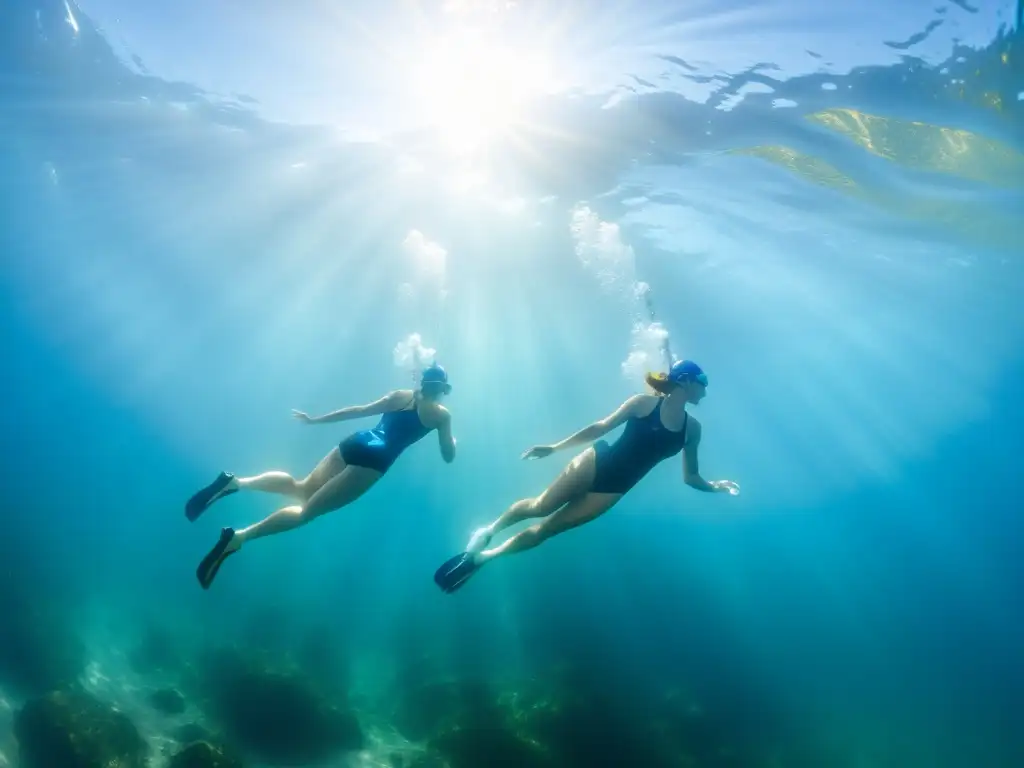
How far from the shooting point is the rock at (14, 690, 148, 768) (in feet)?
32.0

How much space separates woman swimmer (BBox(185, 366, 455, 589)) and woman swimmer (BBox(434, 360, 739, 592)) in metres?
1.41

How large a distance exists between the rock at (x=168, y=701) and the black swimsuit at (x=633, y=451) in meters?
12.8

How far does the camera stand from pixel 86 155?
74.0 ft

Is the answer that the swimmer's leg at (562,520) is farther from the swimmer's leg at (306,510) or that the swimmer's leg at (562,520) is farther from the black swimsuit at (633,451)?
the swimmer's leg at (306,510)

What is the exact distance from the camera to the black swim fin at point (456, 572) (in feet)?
19.2

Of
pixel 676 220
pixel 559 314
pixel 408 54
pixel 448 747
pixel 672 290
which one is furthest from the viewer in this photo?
pixel 559 314

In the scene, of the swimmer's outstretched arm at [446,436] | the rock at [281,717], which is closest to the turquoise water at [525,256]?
the rock at [281,717]

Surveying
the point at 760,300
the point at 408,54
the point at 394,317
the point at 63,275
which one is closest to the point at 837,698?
the point at 760,300

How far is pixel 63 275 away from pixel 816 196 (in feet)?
182

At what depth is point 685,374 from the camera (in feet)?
20.0

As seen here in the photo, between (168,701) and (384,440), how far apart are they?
11.6 metres

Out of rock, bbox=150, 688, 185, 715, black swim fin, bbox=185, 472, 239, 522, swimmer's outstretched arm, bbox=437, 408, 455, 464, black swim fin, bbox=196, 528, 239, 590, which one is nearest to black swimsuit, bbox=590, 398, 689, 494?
swimmer's outstretched arm, bbox=437, 408, 455, 464

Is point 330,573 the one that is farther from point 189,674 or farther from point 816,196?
point 816,196

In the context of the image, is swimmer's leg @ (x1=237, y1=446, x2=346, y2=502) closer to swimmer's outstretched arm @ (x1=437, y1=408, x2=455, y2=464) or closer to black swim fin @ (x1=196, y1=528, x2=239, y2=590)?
black swim fin @ (x1=196, y1=528, x2=239, y2=590)
